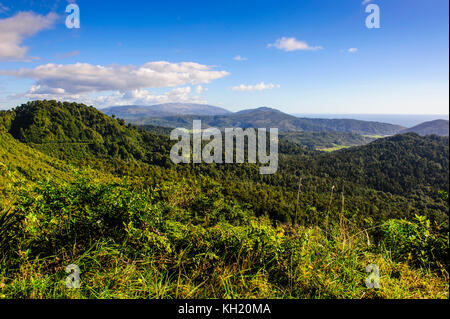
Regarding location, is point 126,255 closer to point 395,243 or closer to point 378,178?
point 395,243

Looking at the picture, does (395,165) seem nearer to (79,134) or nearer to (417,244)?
(417,244)

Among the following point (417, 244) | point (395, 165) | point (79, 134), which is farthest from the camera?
point (395, 165)

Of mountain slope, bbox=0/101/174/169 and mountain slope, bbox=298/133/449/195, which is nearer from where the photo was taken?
mountain slope, bbox=0/101/174/169

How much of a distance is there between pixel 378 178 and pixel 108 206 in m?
147

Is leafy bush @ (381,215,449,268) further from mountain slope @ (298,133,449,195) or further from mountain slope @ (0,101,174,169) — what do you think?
mountain slope @ (298,133,449,195)

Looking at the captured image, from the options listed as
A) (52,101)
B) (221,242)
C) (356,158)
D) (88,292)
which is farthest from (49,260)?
(356,158)

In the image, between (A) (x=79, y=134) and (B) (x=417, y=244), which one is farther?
(A) (x=79, y=134)

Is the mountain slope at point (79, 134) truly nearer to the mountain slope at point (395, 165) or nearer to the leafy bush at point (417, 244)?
the leafy bush at point (417, 244)

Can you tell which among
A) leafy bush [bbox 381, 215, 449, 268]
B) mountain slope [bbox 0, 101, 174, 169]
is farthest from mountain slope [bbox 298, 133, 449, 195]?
leafy bush [bbox 381, 215, 449, 268]

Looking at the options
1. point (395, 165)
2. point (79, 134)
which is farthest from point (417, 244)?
point (395, 165)

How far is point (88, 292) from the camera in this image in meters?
2.01

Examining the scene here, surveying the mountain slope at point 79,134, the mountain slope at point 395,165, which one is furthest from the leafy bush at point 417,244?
the mountain slope at point 395,165

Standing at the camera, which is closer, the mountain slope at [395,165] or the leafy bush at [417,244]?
the leafy bush at [417,244]

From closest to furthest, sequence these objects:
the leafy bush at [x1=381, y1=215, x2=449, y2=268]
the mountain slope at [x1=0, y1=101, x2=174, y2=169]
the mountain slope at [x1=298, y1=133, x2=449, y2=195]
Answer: the leafy bush at [x1=381, y1=215, x2=449, y2=268] → the mountain slope at [x1=0, y1=101, x2=174, y2=169] → the mountain slope at [x1=298, y1=133, x2=449, y2=195]
